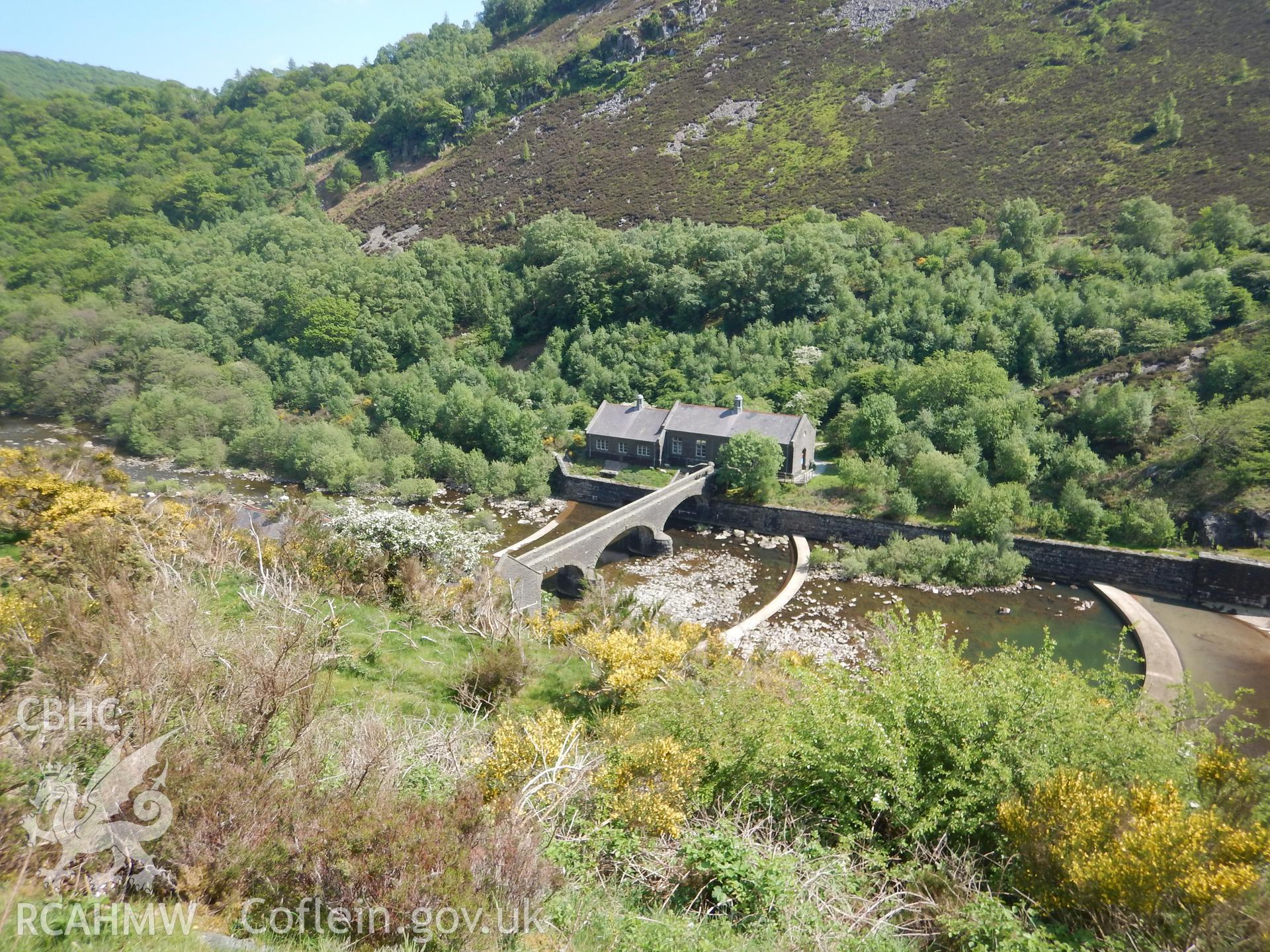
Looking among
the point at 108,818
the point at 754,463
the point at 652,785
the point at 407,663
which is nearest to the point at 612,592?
the point at 407,663

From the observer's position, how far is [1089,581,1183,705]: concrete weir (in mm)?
19994

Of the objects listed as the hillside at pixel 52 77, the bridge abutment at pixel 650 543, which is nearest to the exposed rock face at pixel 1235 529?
the bridge abutment at pixel 650 543

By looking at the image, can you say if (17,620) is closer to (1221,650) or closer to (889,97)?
(1221,650)

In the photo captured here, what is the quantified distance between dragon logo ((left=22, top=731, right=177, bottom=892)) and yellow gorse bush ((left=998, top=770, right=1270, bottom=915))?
799 centimetres

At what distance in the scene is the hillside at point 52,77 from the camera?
144 meters

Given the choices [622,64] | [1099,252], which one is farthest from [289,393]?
[622,64]

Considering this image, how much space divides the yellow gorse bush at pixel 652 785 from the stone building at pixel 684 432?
3017cm

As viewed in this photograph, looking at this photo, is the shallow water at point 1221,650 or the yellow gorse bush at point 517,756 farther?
the shallow water at point 1221,650

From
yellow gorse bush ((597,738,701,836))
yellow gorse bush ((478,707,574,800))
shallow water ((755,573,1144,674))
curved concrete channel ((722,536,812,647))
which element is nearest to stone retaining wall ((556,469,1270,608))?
shallow water ((755,573,1144,674))

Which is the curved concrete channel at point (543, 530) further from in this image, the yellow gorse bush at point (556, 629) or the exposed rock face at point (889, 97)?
the exposed rock face at point (889, 97)

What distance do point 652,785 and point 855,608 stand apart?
21.2m

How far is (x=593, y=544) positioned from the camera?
28312mm

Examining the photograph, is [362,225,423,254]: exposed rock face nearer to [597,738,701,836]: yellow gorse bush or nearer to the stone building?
the stone building

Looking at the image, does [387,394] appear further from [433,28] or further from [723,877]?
[433,28]
